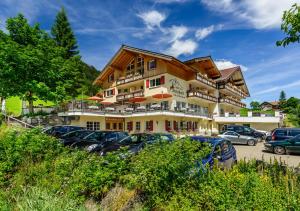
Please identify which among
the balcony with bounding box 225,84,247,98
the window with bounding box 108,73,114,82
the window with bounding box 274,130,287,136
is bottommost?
the window with bounding box 274,130,287,136

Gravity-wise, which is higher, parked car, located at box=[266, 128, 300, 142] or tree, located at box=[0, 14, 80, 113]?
tree, located at box=[0, 14, 80, 113]

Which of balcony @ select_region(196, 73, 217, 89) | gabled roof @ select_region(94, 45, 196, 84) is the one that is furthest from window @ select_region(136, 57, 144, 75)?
balcony @ select_region(196, 73, 217, 89)

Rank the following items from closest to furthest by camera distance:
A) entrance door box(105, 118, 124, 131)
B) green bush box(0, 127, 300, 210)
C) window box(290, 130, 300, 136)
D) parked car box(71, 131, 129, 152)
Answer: green bush box(0, 127, 300, 210), parked car box(71, 131, 129, 152), window box(290, 130, 300, 136), entrance door box(105, 118, 124, 131)

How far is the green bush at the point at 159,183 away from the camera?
17.4 feet

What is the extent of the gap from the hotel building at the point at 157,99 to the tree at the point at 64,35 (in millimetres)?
9596

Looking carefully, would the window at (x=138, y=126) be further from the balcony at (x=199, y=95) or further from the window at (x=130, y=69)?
the window at (x=130, y=69)

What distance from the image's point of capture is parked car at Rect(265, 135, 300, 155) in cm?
1600

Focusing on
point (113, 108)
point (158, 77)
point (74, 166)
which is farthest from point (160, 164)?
point (158, 77)

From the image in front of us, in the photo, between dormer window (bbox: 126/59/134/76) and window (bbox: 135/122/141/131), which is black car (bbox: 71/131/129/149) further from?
dormer window (bbox: 126/59/134/76)

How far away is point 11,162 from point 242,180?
846 cm

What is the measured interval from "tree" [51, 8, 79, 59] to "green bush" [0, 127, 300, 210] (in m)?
41.5

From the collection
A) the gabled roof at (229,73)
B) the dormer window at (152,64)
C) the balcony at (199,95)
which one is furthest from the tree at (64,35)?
the gabled roof at (229,73)

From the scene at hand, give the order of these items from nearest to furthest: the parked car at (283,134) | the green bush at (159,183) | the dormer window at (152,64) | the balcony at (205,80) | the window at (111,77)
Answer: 1. the green bush at (159,183)
2. the parked car at (283,134)
3. the dormer window at (152,64)
4. the balcony at (205,80)
5. the window at (111,77)

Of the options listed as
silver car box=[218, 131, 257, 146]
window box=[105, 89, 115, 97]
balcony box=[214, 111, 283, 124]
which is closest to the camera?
silver car box=[218, 131, 257, 146]
